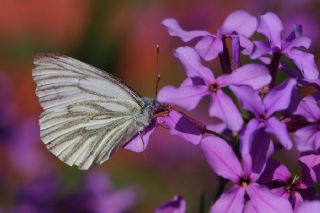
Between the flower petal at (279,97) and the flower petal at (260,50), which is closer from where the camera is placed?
the flower petal at (279,97)

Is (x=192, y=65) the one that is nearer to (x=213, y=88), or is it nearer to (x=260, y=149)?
(x=213, y=88)

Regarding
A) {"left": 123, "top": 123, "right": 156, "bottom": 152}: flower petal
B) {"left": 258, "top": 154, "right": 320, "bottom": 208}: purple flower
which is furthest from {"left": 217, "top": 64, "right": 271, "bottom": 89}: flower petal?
{"left": 123, "top": 123, "right": 156, "bottom": 152}: flower petal

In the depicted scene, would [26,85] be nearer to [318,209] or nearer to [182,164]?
[182,164]

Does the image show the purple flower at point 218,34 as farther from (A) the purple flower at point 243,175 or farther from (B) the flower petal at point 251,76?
(A) the purple flower at point 243,175

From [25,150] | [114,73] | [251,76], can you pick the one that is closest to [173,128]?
[251,76]

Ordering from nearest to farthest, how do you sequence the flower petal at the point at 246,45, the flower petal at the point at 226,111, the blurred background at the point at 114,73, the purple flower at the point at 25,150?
the flower petal at the point at 226,111 → the flower petal at the point at 246,45 → the blurred background at the point at 114,73 → the purple flower at the point at 25,150

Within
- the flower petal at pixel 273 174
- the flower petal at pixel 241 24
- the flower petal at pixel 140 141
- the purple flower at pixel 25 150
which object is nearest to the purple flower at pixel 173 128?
the flower petal at pixel 140 141
